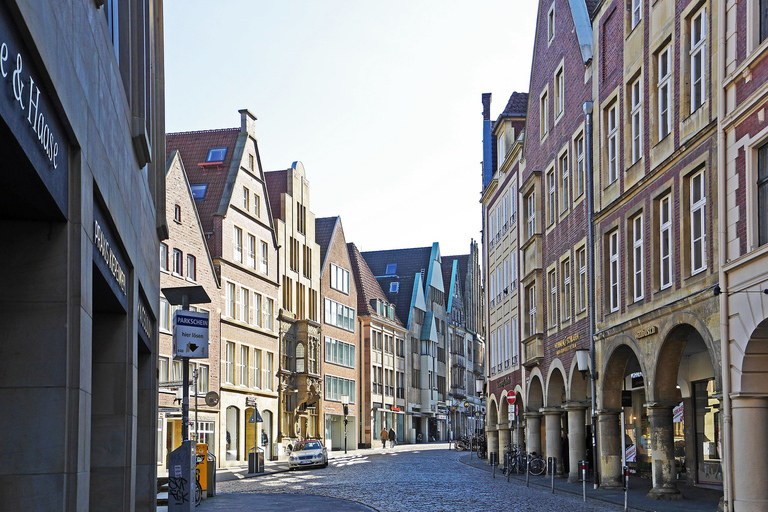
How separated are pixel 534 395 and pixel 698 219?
62.1 feet

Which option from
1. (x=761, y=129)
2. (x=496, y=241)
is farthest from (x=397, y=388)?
(x=761, y=129)

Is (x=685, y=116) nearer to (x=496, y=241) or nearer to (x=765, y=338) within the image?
(x=765, y=338)

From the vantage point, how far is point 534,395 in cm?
3881

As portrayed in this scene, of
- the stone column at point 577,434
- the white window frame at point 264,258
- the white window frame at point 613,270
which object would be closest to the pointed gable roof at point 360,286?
the white window frame at point 264,258

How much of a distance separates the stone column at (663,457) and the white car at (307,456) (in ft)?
76.9

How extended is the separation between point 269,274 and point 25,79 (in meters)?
53.1

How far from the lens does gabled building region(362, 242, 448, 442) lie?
311ft

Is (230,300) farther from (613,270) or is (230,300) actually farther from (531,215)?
(613,270)

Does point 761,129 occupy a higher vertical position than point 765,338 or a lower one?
higher

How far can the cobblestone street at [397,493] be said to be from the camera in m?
22.0

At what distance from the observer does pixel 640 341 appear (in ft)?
79.1

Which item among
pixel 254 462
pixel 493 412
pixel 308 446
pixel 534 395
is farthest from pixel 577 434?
pixel 493 412

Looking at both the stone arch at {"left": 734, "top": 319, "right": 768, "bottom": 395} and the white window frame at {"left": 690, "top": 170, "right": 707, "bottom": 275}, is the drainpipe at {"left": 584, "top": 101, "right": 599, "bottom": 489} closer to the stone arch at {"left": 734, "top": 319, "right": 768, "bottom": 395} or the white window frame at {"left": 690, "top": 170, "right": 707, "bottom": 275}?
the white window frame at {"left": 690, "top": 170, "right": 707, "bottom": 275}

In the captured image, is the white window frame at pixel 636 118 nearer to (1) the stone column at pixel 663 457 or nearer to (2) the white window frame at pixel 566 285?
(1) the stone column at pixel 663 457
